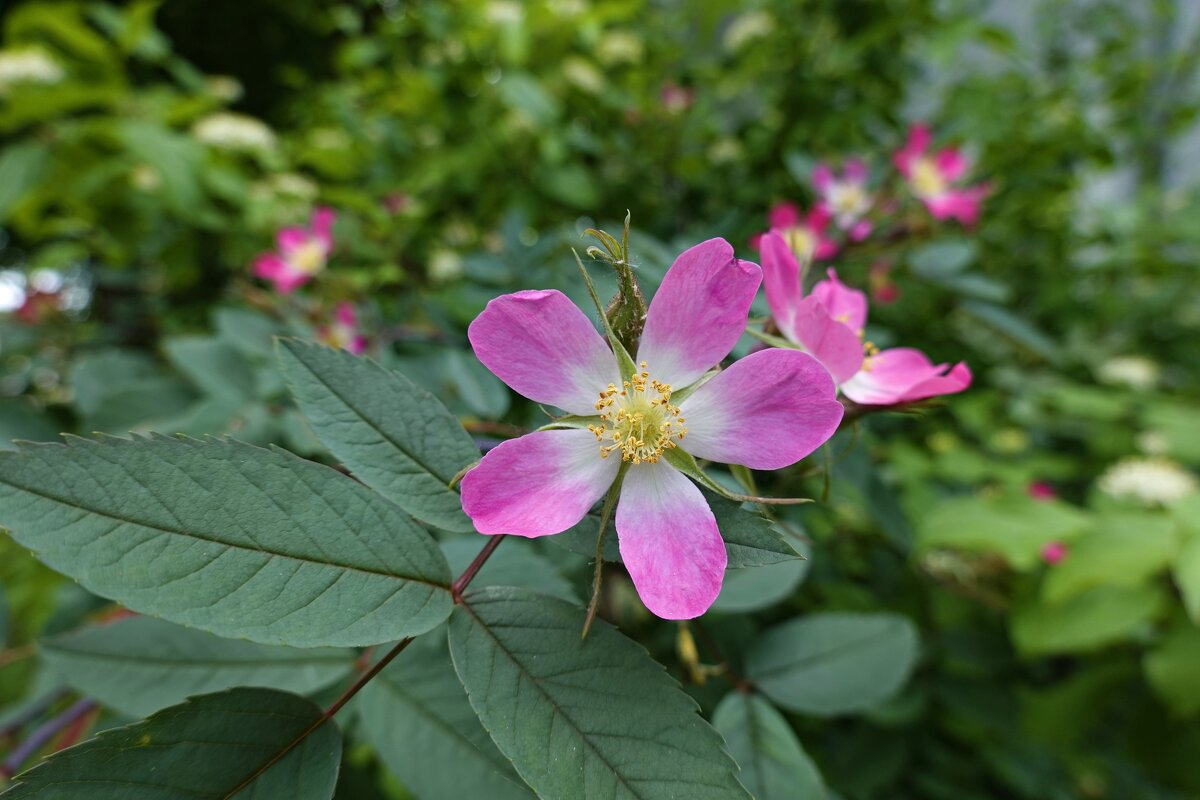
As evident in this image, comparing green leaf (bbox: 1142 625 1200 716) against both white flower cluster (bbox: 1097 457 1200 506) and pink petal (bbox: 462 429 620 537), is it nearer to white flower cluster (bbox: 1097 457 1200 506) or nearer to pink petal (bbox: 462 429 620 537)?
white flower cluster (bbox: 1097 457 1200 506)

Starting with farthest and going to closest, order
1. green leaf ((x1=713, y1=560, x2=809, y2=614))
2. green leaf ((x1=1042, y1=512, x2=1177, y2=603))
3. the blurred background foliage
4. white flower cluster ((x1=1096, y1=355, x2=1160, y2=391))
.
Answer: white flower cluster ((x1=1096, y1=355, x2=1160, y2=391)), the blurred background foliage, green leaf ((x1=1042, y1=512, x2=1177, y2=603)), green leaf ((x1=713, y1=560, x2=809, y2=614))

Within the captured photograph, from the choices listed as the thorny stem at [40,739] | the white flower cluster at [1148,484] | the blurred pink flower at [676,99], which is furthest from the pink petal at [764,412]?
the blurred pink flower at [676,99]

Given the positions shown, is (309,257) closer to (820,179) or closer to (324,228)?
(324,228)

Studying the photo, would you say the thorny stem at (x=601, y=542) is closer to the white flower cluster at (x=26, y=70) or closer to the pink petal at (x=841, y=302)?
the pink petal at (x=841, y=302)

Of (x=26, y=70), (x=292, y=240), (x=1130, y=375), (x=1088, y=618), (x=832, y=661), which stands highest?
(x=26, y=70)

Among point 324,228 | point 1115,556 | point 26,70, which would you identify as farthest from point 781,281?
point 26,70

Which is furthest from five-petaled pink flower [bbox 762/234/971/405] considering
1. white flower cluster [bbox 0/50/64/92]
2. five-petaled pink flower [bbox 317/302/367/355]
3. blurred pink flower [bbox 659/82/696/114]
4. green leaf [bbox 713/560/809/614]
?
white flower cluster [bbox 0/50/64/92]

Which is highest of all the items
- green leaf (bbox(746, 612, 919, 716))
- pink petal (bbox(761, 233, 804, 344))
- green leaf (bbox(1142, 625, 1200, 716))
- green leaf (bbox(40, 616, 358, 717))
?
pink petal (bbox(761, 233, 804, 344))

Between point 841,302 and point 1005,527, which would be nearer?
point 841,302
